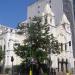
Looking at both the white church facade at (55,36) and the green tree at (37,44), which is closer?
the green tree at (37,44)

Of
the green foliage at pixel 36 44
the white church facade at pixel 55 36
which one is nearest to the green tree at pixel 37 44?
the green foliage at pixel 36 44

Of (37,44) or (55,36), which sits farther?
(55,36)

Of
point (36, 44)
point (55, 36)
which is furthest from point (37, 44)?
point (55, 36)

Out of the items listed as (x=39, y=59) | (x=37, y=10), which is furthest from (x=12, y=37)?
(x=37, y=10)

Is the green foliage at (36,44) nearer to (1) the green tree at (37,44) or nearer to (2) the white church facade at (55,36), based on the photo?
(1) the green tree at (37,44)

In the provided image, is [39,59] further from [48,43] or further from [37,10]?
[37,10]

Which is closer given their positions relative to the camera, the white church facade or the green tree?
the green tree

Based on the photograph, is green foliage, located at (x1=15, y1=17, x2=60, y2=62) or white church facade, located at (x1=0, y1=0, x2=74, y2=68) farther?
white church facade, located at (x1=0, y1=0, x2=74, y2=68)

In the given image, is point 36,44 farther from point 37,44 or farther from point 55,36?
point 55,36

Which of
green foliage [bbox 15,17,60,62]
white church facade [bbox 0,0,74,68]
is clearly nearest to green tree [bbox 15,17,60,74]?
green foliage [bbox 15,17,60,62]

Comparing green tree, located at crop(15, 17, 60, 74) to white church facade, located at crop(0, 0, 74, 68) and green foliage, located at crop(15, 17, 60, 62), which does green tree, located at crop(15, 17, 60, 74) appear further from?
white church facade, located at crop(0, 0, 74, 68)

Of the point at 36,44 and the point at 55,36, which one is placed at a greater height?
the point at 55,36

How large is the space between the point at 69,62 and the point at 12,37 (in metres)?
24.4

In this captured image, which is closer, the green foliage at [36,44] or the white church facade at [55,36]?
the green foliage at [36,44]
